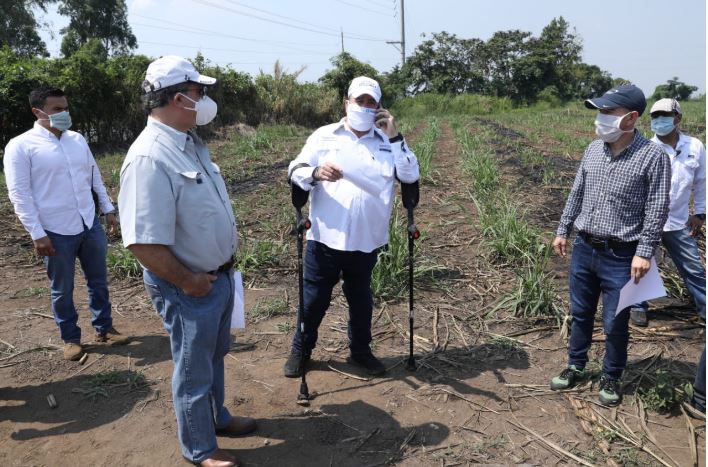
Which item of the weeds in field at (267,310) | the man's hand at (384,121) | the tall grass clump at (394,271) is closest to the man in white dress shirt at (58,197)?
the weeds in field at (267,310)

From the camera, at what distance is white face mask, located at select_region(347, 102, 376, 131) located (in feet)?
10.2

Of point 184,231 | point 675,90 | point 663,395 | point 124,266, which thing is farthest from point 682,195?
point 675,90

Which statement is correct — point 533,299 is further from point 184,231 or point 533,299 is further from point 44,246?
point 44,246

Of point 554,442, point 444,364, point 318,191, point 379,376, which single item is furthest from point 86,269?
point 554,442

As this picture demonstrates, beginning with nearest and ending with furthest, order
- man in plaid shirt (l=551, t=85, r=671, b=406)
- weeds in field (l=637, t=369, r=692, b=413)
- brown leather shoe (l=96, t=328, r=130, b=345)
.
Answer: man in plaid shirt (l=551, t=85, r=671, b=406)
weeds in field (l=637, t=369, r=692, b=413)
brown leather shoe (l=96, t=328, r=130, b=345)

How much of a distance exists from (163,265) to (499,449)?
6.53ft

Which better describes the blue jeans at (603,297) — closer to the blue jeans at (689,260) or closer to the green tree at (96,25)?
the blue jeans at (689,260)

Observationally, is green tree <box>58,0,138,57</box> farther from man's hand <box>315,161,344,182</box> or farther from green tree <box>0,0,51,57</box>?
man's hand <box>315,161,344,182</box>

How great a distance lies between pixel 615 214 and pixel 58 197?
3564 mm

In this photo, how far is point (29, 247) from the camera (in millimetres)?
6309

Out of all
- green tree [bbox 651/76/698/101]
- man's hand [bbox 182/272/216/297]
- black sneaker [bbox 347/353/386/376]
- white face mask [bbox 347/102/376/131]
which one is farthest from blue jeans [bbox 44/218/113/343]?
green tree [bbox 651/76/698/101]

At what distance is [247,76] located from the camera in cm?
2198

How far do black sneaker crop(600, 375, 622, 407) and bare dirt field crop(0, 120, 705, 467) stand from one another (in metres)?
0.05

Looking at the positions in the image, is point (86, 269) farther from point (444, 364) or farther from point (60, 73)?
point (60, 73)
